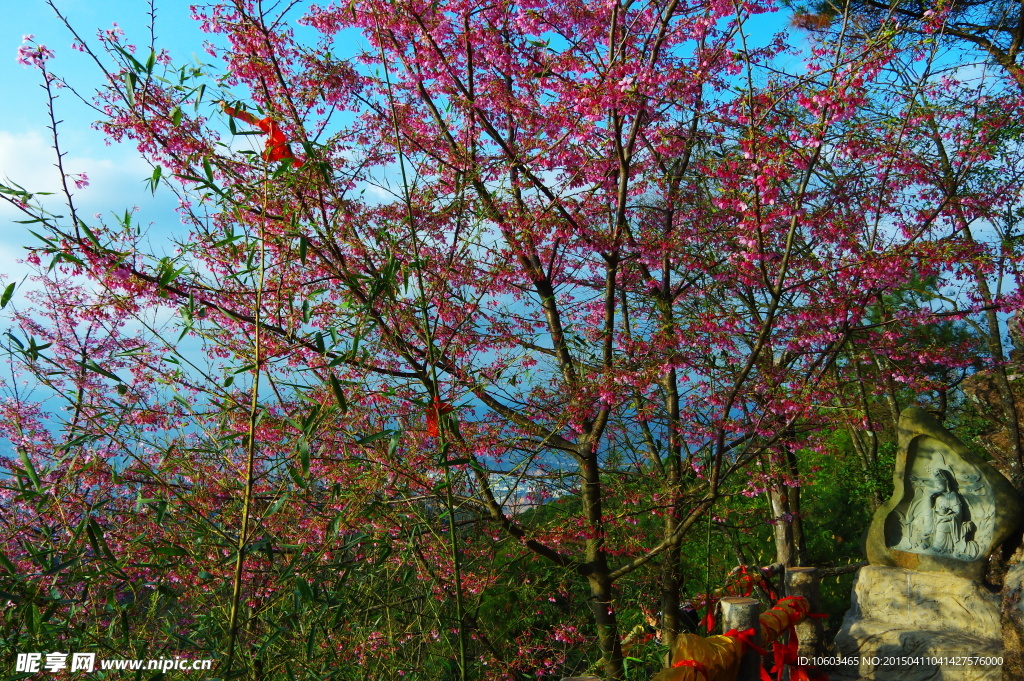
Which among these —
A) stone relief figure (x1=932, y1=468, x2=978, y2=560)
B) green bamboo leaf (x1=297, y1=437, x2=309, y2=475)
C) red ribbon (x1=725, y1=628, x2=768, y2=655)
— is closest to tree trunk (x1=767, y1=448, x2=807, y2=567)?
stone relief figure (x1=932, y1=468, x2=978, y2=560)

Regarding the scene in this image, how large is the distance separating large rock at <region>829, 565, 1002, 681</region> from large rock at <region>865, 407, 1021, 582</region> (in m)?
0.14

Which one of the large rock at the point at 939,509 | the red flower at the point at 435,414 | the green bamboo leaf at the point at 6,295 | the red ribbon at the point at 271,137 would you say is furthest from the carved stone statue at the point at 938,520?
the green bamboo leaf at the point at 6,295

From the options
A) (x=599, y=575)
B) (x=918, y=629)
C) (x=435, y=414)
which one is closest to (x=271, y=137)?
(x=435, y=414)

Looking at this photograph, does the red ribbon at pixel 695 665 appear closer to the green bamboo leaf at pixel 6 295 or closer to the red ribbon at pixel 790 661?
the red ribbon at pixel 790 661

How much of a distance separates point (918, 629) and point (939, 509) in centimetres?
83

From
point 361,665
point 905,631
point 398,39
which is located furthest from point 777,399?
point 398,39

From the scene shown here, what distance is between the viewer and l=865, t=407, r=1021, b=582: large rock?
4457 mm

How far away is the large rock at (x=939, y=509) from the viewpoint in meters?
4.46

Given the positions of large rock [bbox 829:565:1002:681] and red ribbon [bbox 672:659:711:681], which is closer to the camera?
red ribbon [bbox 672:659:711:681]

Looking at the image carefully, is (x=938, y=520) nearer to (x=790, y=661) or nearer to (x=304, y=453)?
(x=790, y=661)

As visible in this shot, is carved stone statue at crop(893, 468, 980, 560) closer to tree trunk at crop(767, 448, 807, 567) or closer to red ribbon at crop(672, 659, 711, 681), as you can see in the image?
tree trunk at crop(767, 448, 807, 567)

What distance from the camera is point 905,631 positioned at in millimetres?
4387

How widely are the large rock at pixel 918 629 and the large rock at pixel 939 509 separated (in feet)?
0.45

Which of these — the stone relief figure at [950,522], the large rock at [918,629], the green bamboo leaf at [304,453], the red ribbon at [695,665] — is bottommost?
the large rock at [918,629]
